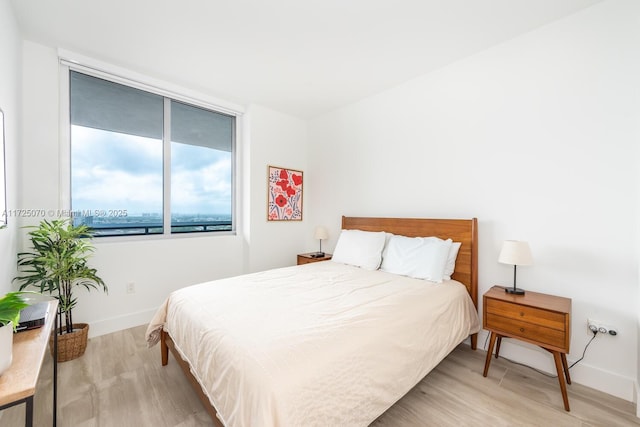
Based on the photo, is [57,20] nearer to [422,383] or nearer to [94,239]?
[94,239]

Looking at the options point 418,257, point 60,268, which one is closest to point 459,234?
point 418,257

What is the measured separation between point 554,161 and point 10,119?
160 inches

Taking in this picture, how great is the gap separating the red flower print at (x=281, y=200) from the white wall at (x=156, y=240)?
0.74 ft

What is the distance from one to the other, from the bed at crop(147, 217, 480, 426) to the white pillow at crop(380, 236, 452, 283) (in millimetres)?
123

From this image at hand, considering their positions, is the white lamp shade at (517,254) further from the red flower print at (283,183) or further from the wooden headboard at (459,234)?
the red flower print at (283,183)

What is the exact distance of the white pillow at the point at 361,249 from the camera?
2.77 m

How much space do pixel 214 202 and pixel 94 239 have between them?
1.32m

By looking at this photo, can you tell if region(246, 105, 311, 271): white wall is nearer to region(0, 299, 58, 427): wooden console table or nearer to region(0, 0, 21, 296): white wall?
region(0, 0, 21, 296): white wall

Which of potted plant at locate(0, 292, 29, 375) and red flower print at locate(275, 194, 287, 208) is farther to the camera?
red flower print at locate(275, 194, 287, 208)

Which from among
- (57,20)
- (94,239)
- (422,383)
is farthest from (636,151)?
(94,239)

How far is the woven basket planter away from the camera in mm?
2164

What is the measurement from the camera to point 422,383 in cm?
193

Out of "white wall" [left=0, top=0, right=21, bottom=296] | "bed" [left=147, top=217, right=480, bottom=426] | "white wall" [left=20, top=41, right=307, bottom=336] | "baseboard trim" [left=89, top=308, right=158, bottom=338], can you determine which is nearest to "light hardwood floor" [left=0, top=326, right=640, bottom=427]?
"bed" [left=147, top=217, right=480, bottom=426]

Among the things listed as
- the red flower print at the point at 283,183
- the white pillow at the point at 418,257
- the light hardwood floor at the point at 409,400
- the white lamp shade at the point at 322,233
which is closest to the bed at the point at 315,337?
the white pillow at the point at 418,257
